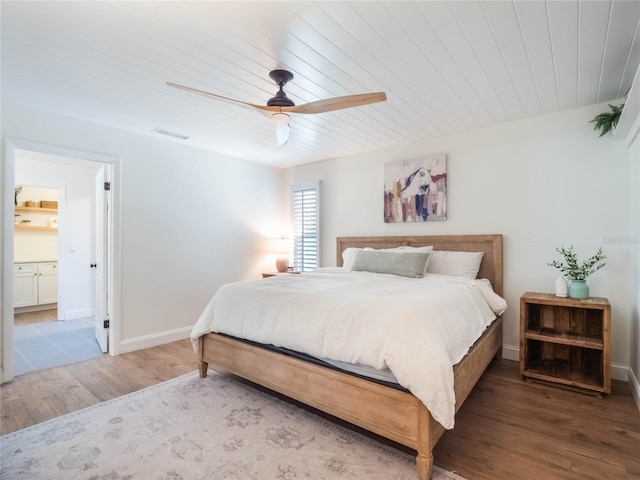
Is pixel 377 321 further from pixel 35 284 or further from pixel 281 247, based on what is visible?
pixel 35 284

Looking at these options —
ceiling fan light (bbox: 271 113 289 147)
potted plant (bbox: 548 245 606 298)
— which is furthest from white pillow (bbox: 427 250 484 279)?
ceiling fan light (bbox: 271 113 289 147)

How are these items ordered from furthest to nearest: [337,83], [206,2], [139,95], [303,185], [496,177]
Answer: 1. [303,185]
2. [496,177]
3. [139,95]
4. [337,83]
5. [206,2]

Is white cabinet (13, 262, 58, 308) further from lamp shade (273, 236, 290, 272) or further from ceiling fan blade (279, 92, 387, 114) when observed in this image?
ceiling fan blade (279, 92, 387, 114)

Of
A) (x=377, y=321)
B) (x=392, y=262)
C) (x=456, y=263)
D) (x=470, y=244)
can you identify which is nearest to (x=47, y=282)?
(x=392, y=262)

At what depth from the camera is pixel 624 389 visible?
2613 mm

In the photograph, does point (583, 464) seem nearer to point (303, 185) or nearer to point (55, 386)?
point (55, 386)

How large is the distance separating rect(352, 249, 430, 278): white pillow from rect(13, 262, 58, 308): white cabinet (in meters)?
5.58

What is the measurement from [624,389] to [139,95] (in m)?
4.69

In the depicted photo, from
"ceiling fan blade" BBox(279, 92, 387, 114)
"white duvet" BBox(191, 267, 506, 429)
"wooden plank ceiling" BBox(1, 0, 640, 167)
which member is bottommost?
"white duvet" BBox(191, 267, 506, 429)

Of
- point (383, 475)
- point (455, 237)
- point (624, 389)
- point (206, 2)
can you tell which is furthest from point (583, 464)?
point (206, 2)

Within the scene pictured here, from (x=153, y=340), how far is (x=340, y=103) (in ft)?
11.2

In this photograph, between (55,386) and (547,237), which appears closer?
(55,386)

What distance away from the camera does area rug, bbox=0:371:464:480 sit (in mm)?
1686

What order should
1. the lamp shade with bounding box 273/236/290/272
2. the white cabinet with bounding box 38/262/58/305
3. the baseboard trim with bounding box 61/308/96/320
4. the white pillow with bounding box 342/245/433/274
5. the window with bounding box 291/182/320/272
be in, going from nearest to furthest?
the white pillow with bounding box 342/245/433/274
the window with bounding box 291/182/320/272
the baseboard trim with bounding box 61/308/96/320
the lamp shade with bounding box 273/236/290/272
the white cabinet with bounding box 38/262/58/305
